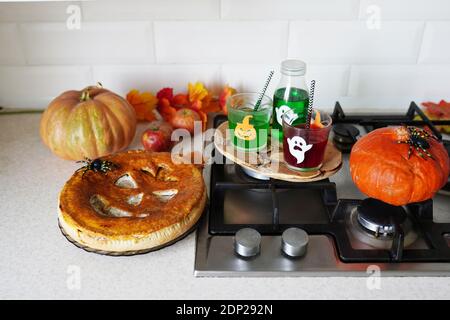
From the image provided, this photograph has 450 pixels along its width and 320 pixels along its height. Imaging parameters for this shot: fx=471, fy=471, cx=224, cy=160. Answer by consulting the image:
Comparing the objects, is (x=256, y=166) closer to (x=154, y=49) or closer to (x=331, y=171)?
(x=331, y=171)

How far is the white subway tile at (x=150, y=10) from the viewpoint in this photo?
108 centimetres

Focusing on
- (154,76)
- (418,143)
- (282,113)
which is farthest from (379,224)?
(154,76)

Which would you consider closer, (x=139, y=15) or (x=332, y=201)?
(x=332, y=201)

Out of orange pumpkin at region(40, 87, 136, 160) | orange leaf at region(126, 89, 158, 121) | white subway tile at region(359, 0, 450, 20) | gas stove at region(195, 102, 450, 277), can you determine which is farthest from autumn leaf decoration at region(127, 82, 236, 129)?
white subway tile at region(359, 0, 450, 20)

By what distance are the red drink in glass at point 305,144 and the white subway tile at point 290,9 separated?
315 millimetres

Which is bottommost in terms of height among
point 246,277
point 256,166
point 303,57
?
point 246,277

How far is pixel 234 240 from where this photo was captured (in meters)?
0.79

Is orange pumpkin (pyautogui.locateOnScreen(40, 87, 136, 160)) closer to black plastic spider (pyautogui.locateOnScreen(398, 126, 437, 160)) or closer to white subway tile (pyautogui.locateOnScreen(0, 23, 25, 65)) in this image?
white subway tile (pyautogui.locateOnScreen(0, 23, 25, 65))

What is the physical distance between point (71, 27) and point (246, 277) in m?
0.73

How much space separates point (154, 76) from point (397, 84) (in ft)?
2.03

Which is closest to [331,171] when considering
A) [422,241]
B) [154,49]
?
[422,241]

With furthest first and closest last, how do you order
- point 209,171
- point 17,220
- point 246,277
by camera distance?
point 209,171 < point 17,220 < point 246,277

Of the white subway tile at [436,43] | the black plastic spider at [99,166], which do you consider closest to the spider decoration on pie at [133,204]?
the black plastic spider at [99,166]

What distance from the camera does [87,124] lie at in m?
0.97
